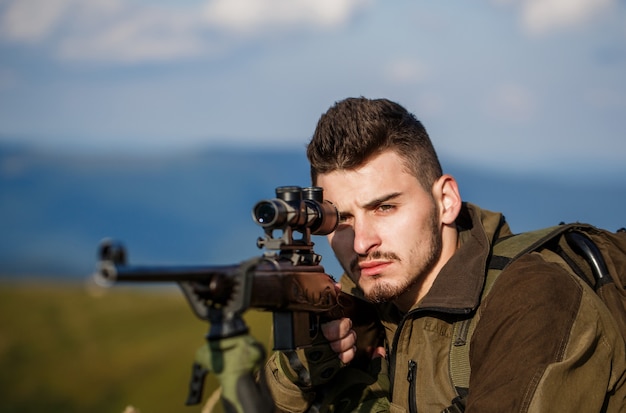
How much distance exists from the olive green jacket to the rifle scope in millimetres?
806

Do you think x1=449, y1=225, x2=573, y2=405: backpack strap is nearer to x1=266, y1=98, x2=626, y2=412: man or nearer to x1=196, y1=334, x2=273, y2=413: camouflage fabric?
x1=266, y1=98, x2=626, y2=412: man

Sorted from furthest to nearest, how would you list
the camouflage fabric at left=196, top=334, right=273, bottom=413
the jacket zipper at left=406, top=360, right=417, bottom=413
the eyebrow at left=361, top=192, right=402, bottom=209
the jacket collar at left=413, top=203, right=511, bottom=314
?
the eyebrow at left=361, top=192, right=402, bottom=209 < the jacket zipper at left=406, top=360, right=417, bottom=413 < the jacket collar at left=413, top=203, right=511, bottom=314 < the camouflage fabric at left=196, top=334, right=273, bottom=413

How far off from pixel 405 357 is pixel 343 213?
0.97 meters

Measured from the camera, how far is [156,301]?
10258 millimetres

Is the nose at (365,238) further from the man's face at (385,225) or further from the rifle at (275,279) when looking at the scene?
the rifle at (275,279)

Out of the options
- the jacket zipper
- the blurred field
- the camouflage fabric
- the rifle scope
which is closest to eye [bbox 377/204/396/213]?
the rifle scope

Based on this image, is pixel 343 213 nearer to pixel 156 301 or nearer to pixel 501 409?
pixel 501 409

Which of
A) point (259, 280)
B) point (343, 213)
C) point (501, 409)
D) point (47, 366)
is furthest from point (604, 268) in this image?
point (47, 366)

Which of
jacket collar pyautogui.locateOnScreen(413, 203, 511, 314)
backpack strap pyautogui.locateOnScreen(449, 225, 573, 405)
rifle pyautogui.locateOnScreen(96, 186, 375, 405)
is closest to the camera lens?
rifle pyautogui.locateOnScreen(96, 186, 375, 405)

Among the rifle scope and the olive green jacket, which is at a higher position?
the rifle scope

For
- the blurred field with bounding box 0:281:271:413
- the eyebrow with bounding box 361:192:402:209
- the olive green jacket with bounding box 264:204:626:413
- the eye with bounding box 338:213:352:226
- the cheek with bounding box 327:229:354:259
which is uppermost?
the eyebrow with bounding box 361:192:402:209

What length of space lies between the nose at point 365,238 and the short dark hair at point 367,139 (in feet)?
1.31

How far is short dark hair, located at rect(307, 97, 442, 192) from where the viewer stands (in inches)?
204

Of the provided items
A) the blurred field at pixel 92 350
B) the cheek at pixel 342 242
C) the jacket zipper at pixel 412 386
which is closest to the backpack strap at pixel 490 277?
the jacket zipper at pixel 412 386
